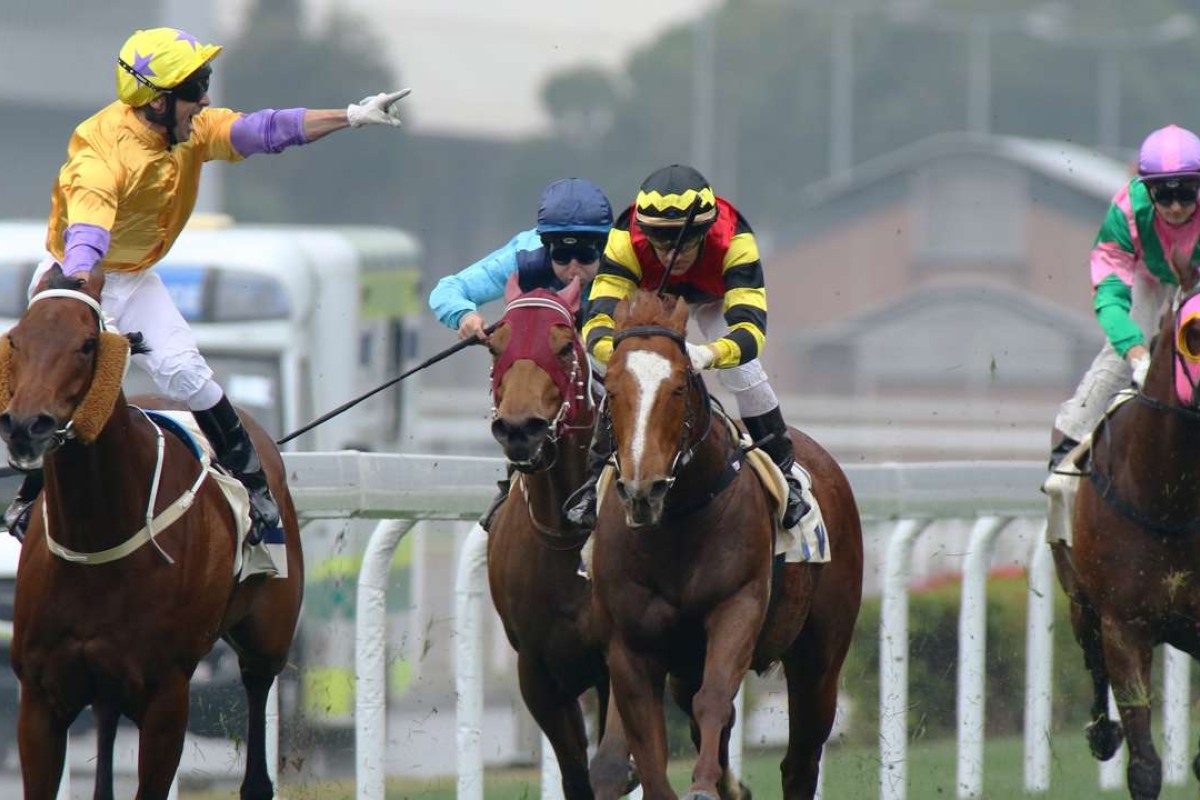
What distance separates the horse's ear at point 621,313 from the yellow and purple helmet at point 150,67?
136 centimetres

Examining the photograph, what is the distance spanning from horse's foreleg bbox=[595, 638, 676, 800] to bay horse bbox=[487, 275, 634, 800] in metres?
0.20

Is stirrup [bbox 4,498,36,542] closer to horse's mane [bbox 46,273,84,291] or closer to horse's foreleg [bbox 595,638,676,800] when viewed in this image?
horse's mane [bbox 46,273,84,291]

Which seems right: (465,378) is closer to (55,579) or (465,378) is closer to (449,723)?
(449,723)

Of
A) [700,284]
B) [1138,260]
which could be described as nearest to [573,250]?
[700,284]

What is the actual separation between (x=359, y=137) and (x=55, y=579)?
42.4 meters

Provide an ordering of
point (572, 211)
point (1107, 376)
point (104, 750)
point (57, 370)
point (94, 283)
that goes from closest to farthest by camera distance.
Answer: point (57, 370) → point (94, 283) → point (104, 750) → point (572, 211) → point (1107, 376)

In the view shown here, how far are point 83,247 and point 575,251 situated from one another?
175 cm

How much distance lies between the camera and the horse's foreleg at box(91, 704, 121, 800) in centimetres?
682

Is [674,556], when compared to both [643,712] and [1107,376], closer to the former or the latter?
[643,712]

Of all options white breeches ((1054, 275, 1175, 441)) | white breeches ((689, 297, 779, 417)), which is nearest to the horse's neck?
white breeches ((689, 297, 779, 417))

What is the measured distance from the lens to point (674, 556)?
6371mm

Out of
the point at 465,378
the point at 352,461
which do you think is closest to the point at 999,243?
the point at 465,378

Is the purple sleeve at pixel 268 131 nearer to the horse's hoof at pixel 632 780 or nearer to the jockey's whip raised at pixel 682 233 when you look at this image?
the jockey's whip raised at pixel 682 233

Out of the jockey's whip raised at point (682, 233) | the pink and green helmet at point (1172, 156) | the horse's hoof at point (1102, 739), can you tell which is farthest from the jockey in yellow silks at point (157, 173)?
the horse's hoof at point (1102, 739)
